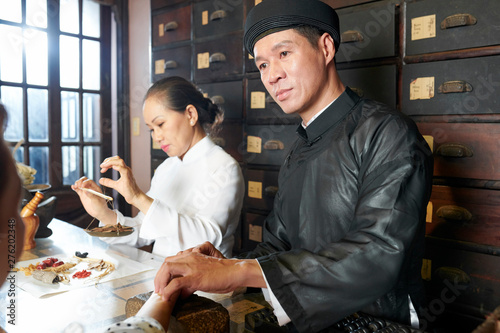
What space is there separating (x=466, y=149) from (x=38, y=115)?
345 centimetres

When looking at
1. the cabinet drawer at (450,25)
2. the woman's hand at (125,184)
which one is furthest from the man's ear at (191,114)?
the cabinet drawer at (450,25)

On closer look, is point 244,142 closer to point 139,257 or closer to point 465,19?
point 139,257

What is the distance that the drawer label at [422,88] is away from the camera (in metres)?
1.93

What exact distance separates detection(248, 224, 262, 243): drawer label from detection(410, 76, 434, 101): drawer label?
1.27 m

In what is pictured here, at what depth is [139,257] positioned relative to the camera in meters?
1.67

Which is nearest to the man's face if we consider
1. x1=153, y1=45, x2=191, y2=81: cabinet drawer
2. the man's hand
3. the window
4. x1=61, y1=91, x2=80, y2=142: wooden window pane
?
the man's hand

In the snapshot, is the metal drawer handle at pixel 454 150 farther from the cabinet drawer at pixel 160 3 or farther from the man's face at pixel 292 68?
the cabinet drawer at pixel 160 3

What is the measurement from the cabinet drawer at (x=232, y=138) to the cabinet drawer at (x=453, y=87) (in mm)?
1130

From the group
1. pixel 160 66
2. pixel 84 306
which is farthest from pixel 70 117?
pixel 84 306

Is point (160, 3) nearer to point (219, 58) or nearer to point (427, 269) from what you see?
point (219, 58)

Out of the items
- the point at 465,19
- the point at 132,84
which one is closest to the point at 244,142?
the point at 465,19

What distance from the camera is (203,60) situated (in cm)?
301

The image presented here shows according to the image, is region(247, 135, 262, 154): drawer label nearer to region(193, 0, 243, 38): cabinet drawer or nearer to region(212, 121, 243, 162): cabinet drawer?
region(212, 121, 243, 162): cabinet drawer

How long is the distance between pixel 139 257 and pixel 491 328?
4.54 feet
